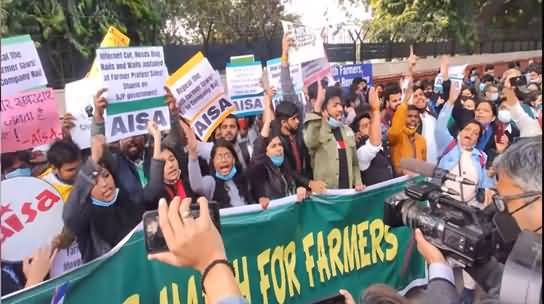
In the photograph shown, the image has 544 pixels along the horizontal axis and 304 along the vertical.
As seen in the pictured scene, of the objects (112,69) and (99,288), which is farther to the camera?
(112,69)

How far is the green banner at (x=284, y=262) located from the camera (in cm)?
272

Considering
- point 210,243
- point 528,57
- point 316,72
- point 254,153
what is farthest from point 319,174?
point 528,57

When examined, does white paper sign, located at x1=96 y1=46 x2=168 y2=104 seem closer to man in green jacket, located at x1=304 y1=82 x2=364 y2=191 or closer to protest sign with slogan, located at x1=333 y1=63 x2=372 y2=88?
man in green jacket, located at x1=304 y1=82 x2=364 y2=191

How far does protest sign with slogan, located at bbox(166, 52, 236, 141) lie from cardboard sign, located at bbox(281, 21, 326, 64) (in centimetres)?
116

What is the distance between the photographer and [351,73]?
23.3ft

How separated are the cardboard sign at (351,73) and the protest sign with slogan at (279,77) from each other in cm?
147

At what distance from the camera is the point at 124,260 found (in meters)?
2.82

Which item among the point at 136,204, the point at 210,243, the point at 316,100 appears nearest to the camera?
the point at 210,243

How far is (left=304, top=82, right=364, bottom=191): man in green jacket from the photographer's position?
169 inches

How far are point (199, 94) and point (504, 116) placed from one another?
3.49 meters

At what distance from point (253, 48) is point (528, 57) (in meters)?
12.8

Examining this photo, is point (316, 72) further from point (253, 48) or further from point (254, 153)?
point (253, 48)

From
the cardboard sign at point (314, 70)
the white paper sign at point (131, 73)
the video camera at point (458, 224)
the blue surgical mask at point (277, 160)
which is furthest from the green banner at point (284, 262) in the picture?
the video camera at point (458, 224)

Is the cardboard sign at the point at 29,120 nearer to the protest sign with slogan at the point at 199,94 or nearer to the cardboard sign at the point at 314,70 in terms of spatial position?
the protest sign with slogan at the point at 199,94
